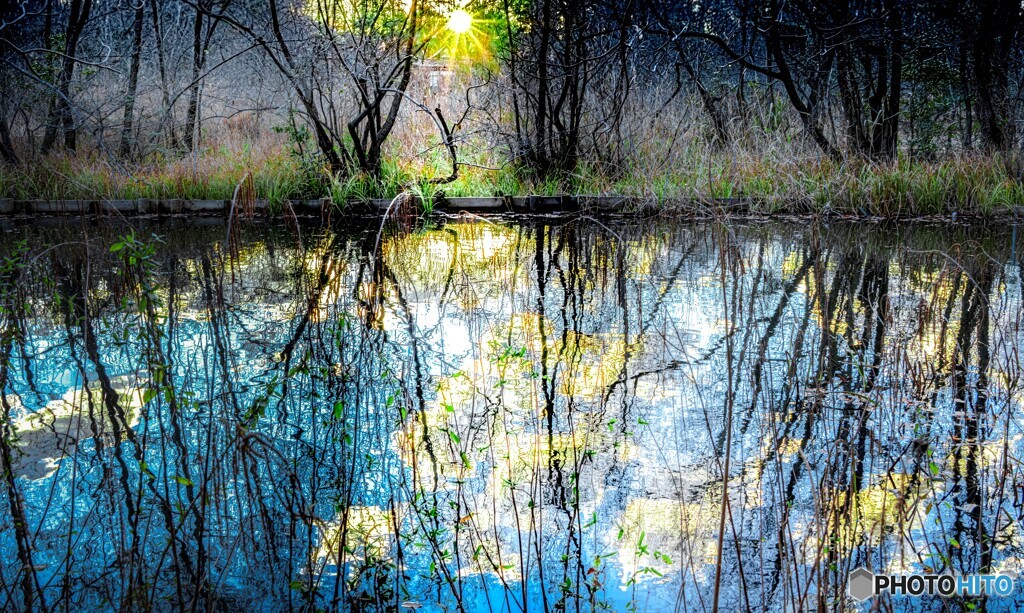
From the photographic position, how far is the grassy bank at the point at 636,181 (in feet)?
25.8

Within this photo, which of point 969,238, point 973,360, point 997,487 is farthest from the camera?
point 969,238

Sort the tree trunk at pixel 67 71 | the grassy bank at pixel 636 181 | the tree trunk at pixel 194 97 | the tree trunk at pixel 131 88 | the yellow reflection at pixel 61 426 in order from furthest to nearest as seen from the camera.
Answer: the tree trunk at pixel 131 88
the tree trunk at pixel 194 97
the tree trunk at pixel 67 71
the grassy bank at pixel 636 181
the yellow reflection at pixel 61 426

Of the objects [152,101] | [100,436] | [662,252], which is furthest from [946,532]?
[152,101]

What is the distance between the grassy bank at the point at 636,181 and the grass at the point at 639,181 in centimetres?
1

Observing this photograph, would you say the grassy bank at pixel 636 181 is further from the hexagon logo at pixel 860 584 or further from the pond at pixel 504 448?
the hexagon logo at pixel 860 584

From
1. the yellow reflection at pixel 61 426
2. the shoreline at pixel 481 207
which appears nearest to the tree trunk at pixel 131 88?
the shoreline at pixel 481 207

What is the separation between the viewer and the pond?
1.91 metres

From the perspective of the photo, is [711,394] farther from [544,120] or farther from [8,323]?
[544,120]

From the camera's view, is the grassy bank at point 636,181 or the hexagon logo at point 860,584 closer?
the hexagon logo at point 860,584

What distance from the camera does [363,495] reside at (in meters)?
2.29

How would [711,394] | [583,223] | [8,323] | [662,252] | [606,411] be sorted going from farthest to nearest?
[583,223], [662,252], [8,323], [711,394], [606,411]

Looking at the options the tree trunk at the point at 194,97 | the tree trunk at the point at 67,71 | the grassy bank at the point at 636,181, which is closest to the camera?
the grassy bank at the point at 636,181

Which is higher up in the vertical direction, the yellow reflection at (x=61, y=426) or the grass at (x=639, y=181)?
the grass at (x=639, y=181)

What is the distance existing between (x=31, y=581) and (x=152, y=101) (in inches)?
431
